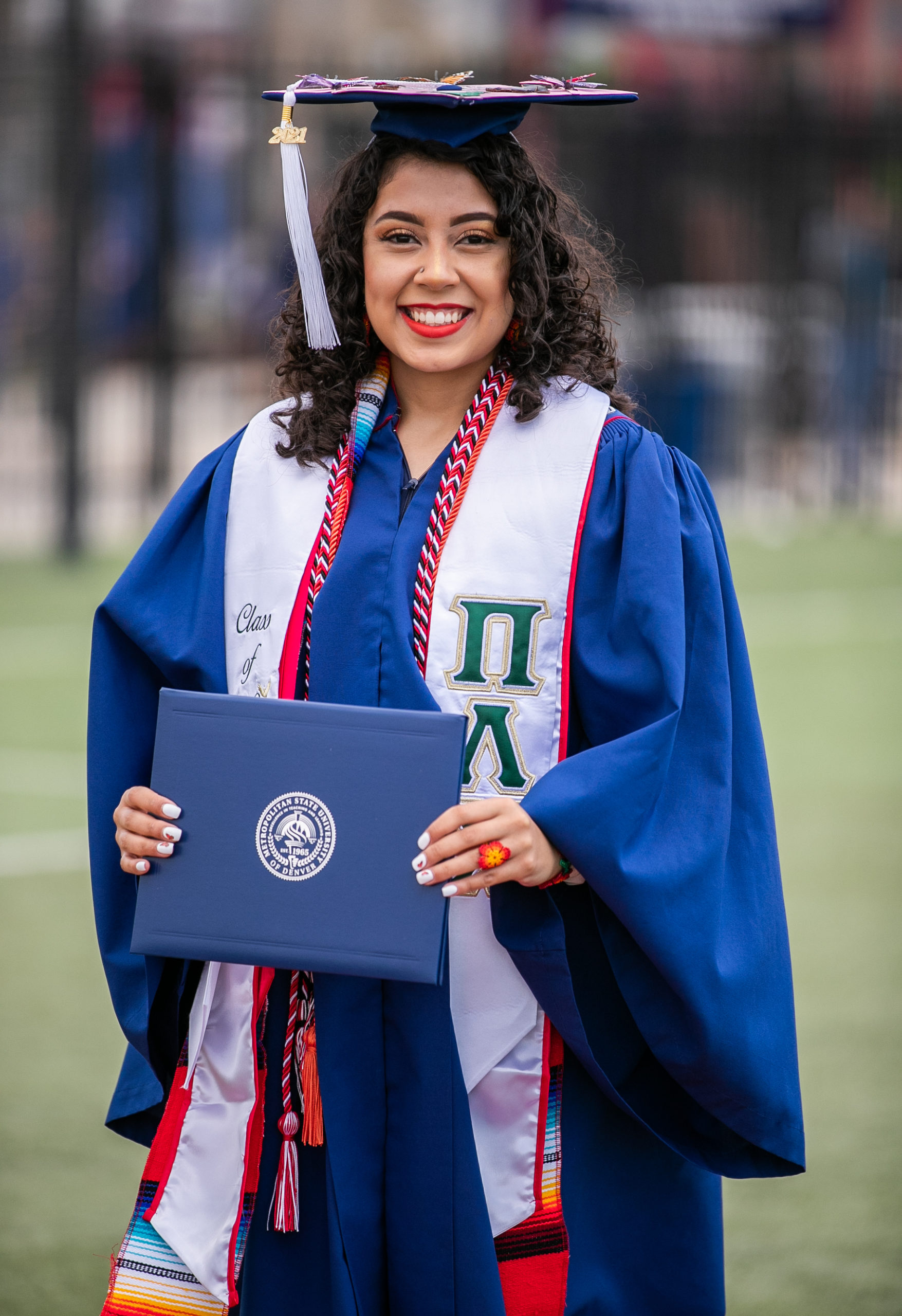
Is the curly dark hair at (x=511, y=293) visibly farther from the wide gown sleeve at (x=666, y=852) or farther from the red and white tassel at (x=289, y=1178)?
the red and white tassel at (x=289, y=1178)

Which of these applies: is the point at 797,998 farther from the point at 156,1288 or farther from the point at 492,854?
the point at 492,854

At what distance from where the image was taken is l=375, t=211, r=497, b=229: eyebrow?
2.41 meters

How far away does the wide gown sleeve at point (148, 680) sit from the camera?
2.47 m

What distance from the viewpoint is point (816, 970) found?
490 centimetres

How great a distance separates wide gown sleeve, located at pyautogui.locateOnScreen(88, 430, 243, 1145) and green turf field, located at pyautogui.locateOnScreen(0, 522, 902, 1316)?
40.3 inches

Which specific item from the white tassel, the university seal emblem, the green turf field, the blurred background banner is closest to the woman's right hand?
the university seal emblem

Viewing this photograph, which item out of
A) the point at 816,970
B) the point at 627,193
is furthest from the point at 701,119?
the point at 816,970

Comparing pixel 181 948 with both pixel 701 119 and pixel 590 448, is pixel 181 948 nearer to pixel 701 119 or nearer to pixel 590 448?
pixel 590 448

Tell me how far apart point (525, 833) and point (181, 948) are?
466 mm

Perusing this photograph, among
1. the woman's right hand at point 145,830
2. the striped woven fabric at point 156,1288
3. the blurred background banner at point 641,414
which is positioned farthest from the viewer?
the blurred background banner at point 641,414

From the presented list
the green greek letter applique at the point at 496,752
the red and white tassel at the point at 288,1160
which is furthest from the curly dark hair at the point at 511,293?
the red and white tassel at the point at 288,1160

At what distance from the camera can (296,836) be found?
220 cm

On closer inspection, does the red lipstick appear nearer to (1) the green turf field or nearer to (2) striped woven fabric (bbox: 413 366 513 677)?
(2) striped woven fabric (bbox: 413 366 513 677)

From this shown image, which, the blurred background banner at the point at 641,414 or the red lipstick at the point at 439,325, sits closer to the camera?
the red lipstick at the point at 439,325
